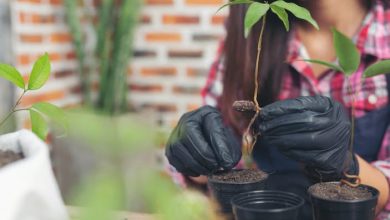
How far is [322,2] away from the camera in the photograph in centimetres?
159

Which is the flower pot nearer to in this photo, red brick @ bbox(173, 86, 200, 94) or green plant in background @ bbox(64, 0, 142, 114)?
green plant in background @ bbox(64, 0, 142, 114)

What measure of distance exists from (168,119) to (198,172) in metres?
1.69

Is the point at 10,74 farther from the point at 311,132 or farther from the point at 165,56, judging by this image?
the point at 165,56

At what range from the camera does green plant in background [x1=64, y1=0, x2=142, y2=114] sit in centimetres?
246

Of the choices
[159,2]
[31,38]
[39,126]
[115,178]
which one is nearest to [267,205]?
[39,126]

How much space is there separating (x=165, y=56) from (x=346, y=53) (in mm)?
1992

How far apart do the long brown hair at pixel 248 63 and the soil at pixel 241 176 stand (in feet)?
1.85

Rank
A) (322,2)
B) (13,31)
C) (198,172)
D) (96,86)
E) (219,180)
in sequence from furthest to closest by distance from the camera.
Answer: (96,86) < (13,31) < (322,2) < (198,172) < (219,180)

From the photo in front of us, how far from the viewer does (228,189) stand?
81 centimetres

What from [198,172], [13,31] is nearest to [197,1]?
[13,31]

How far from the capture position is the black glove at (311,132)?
2.69 feet

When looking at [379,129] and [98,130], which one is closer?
[98,130]

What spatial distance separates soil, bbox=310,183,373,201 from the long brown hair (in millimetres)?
623

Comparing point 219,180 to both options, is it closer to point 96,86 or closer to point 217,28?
point 217,28
